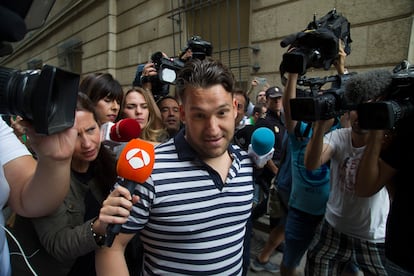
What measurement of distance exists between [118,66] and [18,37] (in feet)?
29.7

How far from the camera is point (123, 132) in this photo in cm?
149

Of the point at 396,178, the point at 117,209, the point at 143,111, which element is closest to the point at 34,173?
the point at 117,209

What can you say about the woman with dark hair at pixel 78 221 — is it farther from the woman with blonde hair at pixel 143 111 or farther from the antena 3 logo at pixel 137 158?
the woman with blonde hair at pixel 143 111

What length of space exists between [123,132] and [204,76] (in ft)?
1.76

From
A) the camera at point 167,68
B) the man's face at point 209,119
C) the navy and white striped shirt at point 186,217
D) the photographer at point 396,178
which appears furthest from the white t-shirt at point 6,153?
the photographer at point 396,178

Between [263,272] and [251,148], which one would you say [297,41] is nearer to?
[251,148]

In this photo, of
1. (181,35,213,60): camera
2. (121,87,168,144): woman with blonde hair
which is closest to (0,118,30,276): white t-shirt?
(121,87,168,144): woman with blonde hair

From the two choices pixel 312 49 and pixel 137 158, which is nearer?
pixel 137 158

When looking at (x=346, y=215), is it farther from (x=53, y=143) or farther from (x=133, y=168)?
(x=53, y=143)

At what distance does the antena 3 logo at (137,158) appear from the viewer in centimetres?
94

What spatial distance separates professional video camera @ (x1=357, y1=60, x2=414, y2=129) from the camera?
3.73 ft

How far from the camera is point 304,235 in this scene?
2246mm

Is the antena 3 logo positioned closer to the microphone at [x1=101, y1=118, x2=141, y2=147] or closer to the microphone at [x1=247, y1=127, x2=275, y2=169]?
the microphone at [x1=101, y1=118, x2=141, y2=147]

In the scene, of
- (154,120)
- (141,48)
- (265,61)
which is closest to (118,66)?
(141,48)
